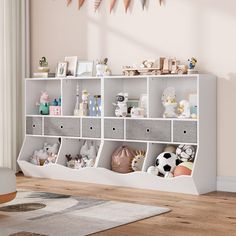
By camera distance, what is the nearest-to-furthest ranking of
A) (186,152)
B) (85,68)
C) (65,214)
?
(65,214) → (186,152) → (85,68)

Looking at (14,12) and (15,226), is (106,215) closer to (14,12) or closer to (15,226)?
(15,226)

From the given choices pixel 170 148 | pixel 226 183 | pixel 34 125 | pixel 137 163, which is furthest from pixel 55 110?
pixel 226 183

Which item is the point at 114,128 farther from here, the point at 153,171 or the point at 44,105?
the point at 44,105

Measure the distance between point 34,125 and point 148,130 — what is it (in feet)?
4.46

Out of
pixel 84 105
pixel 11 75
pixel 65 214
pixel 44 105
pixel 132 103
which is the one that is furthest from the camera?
pixel 11 75

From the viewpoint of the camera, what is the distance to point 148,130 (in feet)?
16.5

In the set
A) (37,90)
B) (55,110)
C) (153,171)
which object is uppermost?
(37,90)

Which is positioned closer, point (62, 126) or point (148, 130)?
point (148, 130)

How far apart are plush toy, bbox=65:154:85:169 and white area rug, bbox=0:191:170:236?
3.11 feet

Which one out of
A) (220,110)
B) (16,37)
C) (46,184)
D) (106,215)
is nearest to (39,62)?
(16,37)

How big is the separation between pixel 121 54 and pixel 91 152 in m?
0.98

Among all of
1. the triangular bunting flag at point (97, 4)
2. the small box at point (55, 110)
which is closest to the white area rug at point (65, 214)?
the small box at point (55, 110)

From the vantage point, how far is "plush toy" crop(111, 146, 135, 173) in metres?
5.23

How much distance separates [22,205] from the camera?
4203mm
